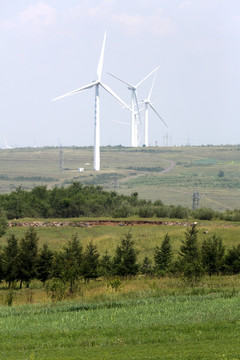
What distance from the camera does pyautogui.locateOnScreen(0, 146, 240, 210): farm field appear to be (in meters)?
128

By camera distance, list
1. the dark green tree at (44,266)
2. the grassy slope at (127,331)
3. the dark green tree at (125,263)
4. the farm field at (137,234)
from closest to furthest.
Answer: the grassy slope at (127,331)
the dark green tree at (125,263)
the dark green tree at (44,266)
the farm field at (137,234)

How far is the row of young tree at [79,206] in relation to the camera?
2485 inches

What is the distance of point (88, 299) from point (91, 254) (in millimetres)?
11324

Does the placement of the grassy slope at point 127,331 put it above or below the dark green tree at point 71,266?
above

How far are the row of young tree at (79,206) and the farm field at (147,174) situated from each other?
34840 millimetres

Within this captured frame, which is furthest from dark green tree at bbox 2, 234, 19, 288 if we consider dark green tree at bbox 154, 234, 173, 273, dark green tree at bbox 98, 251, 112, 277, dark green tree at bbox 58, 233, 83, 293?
dark green tree at bbox 154, 234, 173, 273

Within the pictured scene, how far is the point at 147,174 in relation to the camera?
533ft

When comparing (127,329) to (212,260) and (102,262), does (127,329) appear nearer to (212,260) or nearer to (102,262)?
(212,260)

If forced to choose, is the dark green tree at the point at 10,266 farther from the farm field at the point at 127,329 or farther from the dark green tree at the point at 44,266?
the farm field at the point at 127,329

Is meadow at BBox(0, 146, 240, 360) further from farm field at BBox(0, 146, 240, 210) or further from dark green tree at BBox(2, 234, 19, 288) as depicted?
farm field at BBox(0, 146, 240, 210)

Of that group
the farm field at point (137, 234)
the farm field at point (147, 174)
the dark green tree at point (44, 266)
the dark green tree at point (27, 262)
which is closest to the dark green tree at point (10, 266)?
the dark green tree at point (27, 262)

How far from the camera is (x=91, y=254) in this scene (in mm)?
35094

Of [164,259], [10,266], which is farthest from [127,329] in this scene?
[164,259]

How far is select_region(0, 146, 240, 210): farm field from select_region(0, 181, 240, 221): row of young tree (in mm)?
34840
